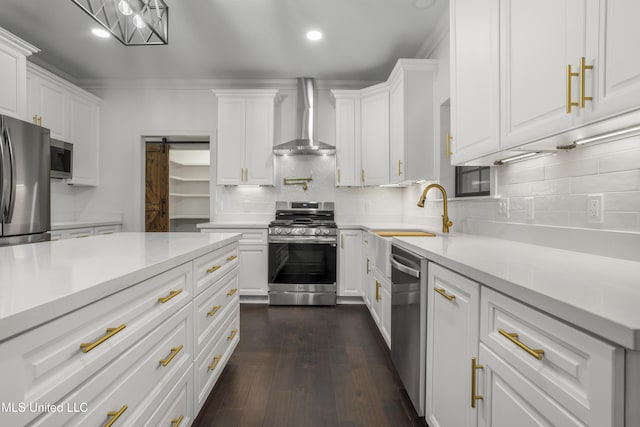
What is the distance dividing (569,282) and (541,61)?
87 centimetres

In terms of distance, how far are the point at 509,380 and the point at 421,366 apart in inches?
29.4

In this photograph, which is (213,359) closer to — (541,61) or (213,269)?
(213,269)

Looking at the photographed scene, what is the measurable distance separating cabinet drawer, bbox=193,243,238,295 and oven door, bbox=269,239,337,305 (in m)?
1.46

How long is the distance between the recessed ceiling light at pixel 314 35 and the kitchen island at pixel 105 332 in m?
2.47

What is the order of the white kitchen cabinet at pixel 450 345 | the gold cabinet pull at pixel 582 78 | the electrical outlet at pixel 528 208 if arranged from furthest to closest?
the electrical outlet at pixel 528 208
the white kitchen cabinet at pixel 450 345
the gold cabinet pull at pixel 582 78

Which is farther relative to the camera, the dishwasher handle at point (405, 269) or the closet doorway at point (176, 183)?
the closet doorway at point (176, 183)

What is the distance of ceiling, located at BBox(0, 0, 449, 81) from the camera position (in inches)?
107

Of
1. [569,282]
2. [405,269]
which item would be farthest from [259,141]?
[569,282]

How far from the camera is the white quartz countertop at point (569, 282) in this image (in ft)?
1.85

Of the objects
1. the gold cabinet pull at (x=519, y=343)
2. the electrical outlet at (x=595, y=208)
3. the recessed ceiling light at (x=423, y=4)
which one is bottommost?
the gold cabinet pull at (x=519, y=343)

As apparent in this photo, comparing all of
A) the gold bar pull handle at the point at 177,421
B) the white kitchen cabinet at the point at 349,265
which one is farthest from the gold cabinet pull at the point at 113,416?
the white kitchen cabinet at the point at 349,265

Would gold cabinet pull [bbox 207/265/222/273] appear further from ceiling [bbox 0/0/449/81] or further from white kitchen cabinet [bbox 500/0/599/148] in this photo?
ceiling [bbox 0/0/449/81]

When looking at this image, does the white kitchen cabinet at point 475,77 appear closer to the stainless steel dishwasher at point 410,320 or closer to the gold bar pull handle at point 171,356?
the stainless steel dishwasher at point 410,320

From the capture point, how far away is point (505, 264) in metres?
1.10
